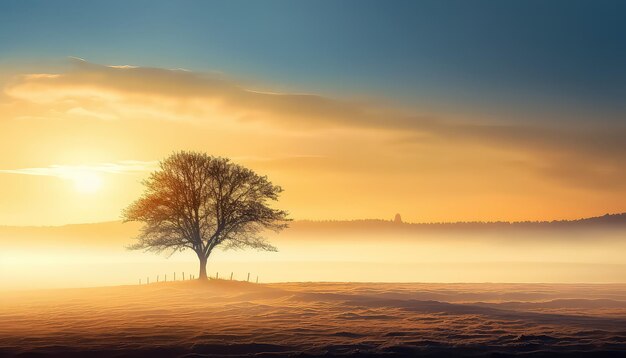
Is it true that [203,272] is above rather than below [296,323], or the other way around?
above

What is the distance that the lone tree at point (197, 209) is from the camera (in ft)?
318

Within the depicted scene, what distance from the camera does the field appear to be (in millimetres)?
45469

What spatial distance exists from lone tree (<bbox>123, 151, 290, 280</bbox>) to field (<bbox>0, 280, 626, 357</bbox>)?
23.3 ft

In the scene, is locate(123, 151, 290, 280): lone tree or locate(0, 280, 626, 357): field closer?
locate(0, 280, 626, 357): field

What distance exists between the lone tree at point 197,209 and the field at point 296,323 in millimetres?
7115

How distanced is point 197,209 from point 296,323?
42.8 m

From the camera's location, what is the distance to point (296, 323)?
189 feet

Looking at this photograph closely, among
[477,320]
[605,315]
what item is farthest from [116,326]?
[605,315]

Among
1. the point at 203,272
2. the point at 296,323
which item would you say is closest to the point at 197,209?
the point at 203,272

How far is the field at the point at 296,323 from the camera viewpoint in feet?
149

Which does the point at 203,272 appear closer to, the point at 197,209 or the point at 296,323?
the point at 197,209

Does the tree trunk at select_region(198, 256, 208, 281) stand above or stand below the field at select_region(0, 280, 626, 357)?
above

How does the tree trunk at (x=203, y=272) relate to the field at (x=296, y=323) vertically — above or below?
above

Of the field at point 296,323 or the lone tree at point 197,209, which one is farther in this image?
the lone tree at point 197,209
